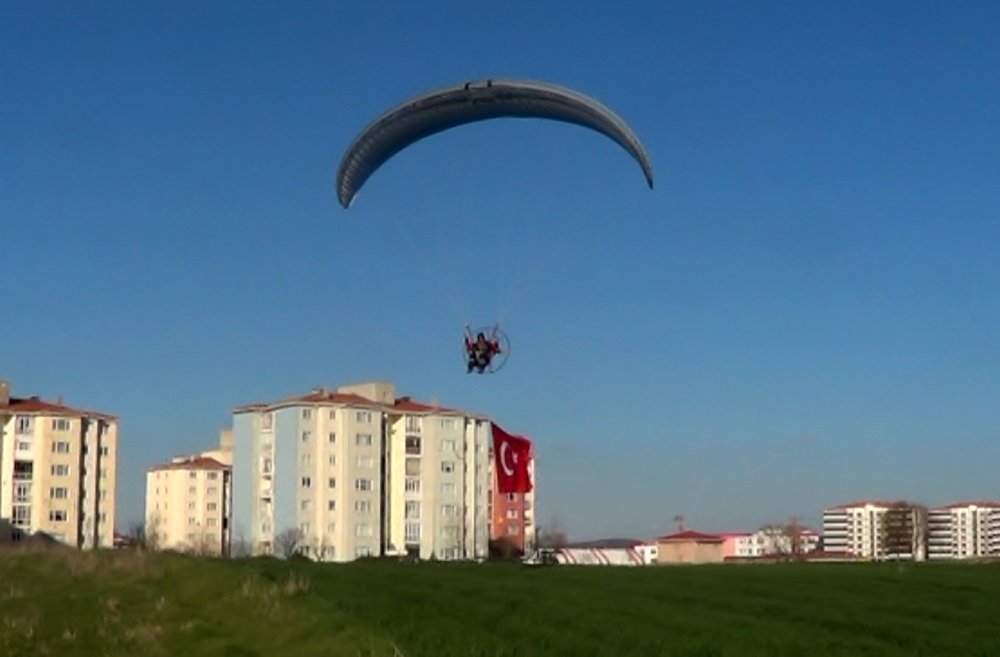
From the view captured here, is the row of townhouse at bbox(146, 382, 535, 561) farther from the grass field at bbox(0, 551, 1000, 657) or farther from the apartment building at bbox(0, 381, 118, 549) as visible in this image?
the grass field at bbox(0, 551, 1000, 657)

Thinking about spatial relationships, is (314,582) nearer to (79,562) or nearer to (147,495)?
(79,562)

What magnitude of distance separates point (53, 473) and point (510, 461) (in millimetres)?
73622

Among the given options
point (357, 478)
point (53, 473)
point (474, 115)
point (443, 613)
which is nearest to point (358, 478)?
point (357, 478)

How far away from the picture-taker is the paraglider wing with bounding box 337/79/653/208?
101ft

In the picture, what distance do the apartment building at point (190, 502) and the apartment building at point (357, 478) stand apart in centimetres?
3089

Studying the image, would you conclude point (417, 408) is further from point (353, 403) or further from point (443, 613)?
point (443, 613)

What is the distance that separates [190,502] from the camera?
136m

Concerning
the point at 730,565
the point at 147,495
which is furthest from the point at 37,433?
the point at 730,565

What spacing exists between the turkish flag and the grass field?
21.7ft

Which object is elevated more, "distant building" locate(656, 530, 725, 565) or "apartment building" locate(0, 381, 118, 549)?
"apartment building" locate(0, 381, 118, 549)

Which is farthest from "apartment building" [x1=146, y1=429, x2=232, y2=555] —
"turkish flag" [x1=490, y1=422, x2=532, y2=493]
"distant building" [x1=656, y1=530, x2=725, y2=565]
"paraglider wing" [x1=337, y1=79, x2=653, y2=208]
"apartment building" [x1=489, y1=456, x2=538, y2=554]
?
"paraglider wing" [x1=337, y1=79, x2=653, y2=208]

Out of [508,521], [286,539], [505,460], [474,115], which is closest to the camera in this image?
[474,115]

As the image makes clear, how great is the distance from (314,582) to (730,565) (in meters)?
16.2

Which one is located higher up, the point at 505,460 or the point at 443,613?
the point at 505,460
